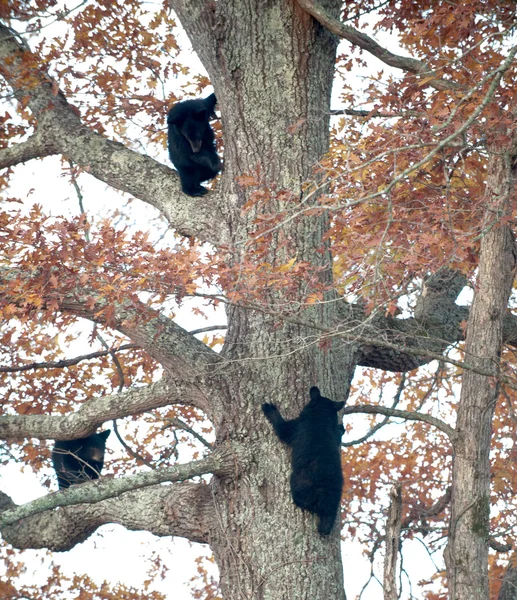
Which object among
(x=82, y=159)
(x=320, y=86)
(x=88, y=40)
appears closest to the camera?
(x=320, y=86)

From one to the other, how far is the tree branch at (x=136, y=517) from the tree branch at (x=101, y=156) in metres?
2.41

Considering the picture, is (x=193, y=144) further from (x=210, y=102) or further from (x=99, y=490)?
(x=99, y=490)

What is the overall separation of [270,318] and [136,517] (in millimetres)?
2135

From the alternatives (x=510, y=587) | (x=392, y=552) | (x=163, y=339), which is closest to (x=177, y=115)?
(x=163, y=339)

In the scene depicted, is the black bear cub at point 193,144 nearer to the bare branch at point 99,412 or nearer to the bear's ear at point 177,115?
the bear's ear at point 177,115

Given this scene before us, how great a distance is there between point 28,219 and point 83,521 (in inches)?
117

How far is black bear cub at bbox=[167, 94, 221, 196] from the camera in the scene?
7195 mm

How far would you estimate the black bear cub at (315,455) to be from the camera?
19.0 ft

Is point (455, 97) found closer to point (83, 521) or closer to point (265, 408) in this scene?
point (265, 408)

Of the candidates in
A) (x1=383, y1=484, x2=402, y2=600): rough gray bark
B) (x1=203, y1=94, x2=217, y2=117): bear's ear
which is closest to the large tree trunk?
(x1=203, y1=94, x2=217, y2=117): bear's ear

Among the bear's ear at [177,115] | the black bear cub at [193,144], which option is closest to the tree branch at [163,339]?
the black bear cub at [193,144]

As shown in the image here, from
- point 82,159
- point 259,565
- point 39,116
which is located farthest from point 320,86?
point 259,565

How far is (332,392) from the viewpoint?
257 inches

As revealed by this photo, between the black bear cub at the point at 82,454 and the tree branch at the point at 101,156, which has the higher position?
the tree branch at the point at 101,156
